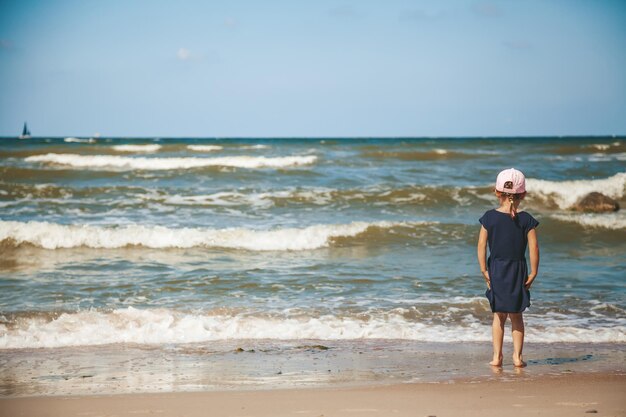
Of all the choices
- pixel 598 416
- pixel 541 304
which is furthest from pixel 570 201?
pixel 598 416

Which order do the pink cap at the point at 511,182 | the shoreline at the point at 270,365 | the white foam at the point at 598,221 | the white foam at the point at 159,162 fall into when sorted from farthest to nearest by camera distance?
the white foam at the point at 159,162 → the white foam at the point at 598,221 → the pink cap at the point at 511,182 → the shoreline at the point at 270,365

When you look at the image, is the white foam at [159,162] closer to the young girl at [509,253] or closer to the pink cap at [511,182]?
the young girl at [509,253]

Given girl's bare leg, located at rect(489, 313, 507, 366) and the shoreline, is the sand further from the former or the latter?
girl's bare leg, located at rect(489, 313, 507, 366)

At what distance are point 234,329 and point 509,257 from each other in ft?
9.58

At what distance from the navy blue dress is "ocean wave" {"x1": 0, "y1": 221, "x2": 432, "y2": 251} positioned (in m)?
7.00

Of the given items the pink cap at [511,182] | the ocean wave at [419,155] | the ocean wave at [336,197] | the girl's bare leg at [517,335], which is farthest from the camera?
the ocean wave at [419,155]

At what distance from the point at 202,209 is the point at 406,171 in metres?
11.0

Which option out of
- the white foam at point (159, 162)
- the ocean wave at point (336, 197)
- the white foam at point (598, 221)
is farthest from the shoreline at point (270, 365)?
the white foam at point (159, 162)

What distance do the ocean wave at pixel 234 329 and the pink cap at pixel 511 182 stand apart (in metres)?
1.93

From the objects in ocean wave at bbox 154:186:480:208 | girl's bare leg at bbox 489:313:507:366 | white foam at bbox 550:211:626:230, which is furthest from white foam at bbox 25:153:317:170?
girl's bare leg at bbox 489:313:507:366

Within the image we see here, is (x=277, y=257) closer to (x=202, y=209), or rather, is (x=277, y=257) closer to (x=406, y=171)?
(x=202, y=209)

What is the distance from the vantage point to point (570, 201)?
18.2 meters

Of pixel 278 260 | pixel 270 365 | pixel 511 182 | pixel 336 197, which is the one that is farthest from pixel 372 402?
pixel 336 197

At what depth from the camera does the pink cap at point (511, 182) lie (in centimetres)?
470
